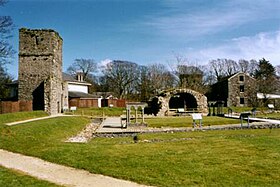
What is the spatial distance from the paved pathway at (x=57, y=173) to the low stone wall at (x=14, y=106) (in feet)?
62.0

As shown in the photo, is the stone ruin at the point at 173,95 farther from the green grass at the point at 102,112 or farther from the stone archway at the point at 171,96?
the green grass at the point at 102,112

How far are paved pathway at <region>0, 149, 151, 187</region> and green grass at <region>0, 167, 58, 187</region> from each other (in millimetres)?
269

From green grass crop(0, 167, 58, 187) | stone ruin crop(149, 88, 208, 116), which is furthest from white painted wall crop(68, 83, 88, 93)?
green grass crop(0, 167, 58, 187)

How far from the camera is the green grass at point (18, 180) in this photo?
7.51m

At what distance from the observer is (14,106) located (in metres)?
30.1

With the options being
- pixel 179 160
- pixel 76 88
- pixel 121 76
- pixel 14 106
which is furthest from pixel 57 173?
pixel 121 76

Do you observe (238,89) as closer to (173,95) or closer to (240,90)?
(240,90)

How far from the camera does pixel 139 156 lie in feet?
36.3

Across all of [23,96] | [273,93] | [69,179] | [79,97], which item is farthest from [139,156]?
[273,93]

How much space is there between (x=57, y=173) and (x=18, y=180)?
3.84 ft

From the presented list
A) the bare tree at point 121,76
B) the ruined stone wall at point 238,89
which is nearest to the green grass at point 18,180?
the ruined stone wall at point 238,89

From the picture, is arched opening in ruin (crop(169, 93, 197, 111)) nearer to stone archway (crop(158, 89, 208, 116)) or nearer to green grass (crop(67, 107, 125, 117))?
stone archway (crop(158, 89, 208, 116))

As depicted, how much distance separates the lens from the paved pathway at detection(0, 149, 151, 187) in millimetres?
7863

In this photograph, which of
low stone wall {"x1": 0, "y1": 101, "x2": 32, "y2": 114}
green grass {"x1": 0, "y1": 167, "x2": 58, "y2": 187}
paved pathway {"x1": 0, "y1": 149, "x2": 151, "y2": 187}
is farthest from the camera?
low stone wall {"x1": 0, "y1": 101, "x2": 32, "y2": 114}
